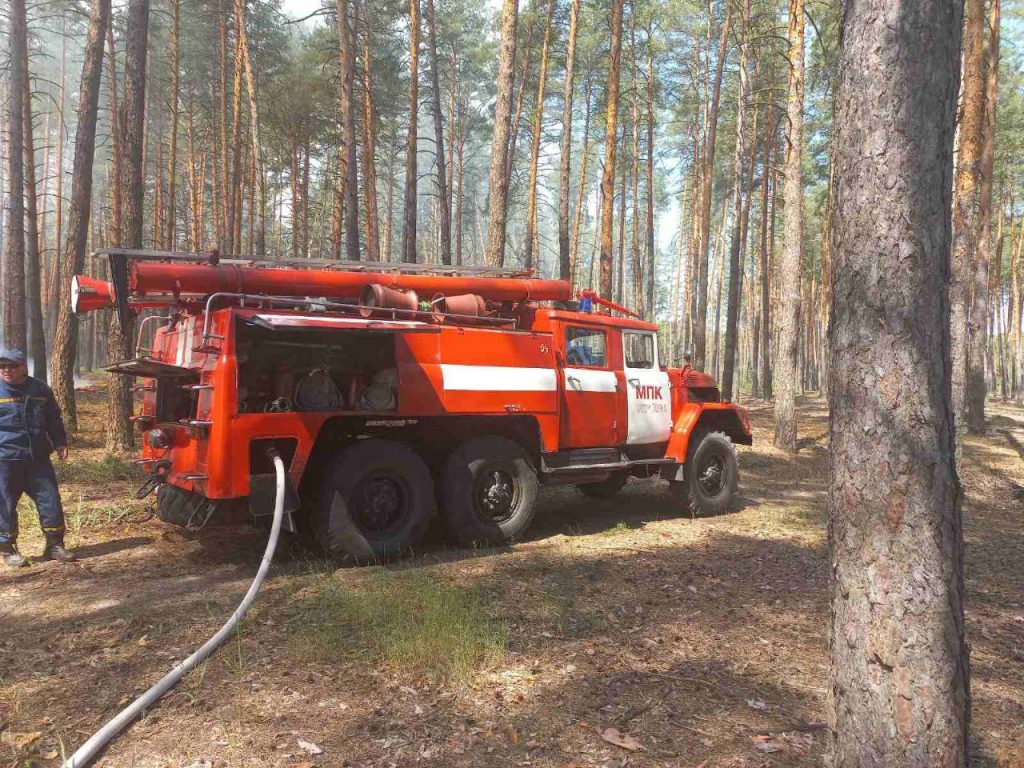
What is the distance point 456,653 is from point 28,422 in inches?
181

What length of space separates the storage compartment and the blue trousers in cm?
194

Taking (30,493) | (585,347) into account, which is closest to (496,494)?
(585,347)

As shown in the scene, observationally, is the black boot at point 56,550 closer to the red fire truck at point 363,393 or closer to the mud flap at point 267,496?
the red fire truck at point 363,393

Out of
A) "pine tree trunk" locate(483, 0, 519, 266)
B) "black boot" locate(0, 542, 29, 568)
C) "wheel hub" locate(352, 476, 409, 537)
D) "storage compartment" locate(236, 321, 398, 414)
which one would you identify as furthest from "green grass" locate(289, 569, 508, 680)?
"pine tree trunk" locate(483, 0, 519, 266)

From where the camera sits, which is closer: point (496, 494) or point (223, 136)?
point (496, 494)

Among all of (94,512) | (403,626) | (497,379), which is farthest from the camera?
(94,512)

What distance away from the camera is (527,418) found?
6.50 meters

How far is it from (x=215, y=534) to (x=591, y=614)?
4332 millimetres

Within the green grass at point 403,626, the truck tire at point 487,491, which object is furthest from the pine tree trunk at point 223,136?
the green grass at point 403,626

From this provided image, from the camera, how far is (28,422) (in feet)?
18.0

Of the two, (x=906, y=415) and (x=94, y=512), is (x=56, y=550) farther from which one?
(x=906, y=415)

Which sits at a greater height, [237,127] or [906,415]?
[237,127]

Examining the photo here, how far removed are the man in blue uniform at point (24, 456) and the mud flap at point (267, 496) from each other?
2.04 meters

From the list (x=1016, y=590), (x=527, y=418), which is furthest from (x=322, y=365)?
(x=1016, y=590)
